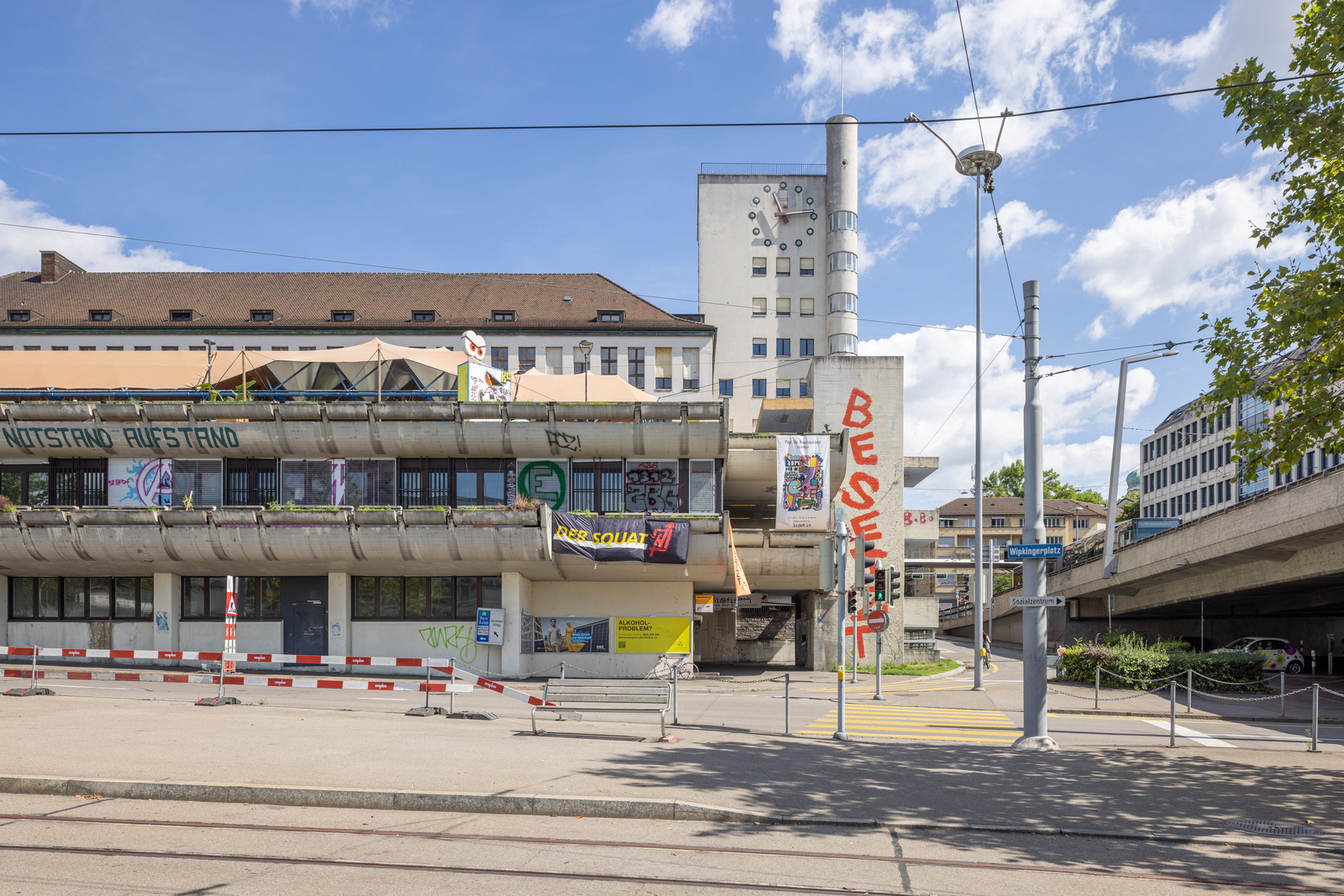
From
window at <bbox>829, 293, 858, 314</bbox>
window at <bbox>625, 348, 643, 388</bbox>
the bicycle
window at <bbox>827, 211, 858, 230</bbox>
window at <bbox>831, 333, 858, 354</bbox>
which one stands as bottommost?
the bicycle

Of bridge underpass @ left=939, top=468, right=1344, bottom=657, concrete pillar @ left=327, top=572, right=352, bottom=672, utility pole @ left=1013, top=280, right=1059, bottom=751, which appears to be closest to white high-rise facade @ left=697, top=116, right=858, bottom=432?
bridge underpass @ left=939, top=468, right=1344, bottom=657

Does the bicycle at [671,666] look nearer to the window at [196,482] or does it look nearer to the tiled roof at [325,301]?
the window at [196,482]

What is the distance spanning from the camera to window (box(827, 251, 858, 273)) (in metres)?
61.2

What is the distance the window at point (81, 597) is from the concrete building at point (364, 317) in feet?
66.8

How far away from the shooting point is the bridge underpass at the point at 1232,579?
24344 millimetres

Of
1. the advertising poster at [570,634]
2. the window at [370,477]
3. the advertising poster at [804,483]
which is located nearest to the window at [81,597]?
the window at [370,477]

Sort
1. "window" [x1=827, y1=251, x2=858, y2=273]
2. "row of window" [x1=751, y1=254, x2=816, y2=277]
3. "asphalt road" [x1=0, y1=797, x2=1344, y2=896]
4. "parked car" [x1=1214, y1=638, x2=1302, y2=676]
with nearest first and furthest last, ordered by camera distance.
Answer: "asphalt road" [x1=0, y1=797, x2=1344, y2=896] < "parked car" [x1=1214, y1=638, x2=1302, y2=676] < "window" [x1=827, y1=251, x2=858, y2=273] < "row of window" [x1=751, y1=254, x2=816, y2=277]

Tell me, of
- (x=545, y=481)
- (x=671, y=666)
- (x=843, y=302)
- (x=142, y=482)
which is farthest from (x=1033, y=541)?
(x=843, y=302)

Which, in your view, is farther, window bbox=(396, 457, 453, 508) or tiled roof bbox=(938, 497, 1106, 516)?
tiled roof bbox=(938, 497, 1106, 516)

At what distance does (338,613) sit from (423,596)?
9.26 feet

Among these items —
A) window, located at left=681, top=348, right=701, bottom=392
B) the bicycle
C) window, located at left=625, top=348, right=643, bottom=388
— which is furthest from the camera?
window, located at left=681, top=348, right=701, bottom=392

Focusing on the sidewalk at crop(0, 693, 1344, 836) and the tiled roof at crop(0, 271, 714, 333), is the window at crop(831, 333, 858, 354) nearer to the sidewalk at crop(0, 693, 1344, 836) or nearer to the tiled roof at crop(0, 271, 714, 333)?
the tiled roof at crop(0, 271, 714, 333)

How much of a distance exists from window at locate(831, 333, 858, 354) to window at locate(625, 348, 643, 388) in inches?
523

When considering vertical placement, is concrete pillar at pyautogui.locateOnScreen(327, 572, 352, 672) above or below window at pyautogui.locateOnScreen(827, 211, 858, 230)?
below
